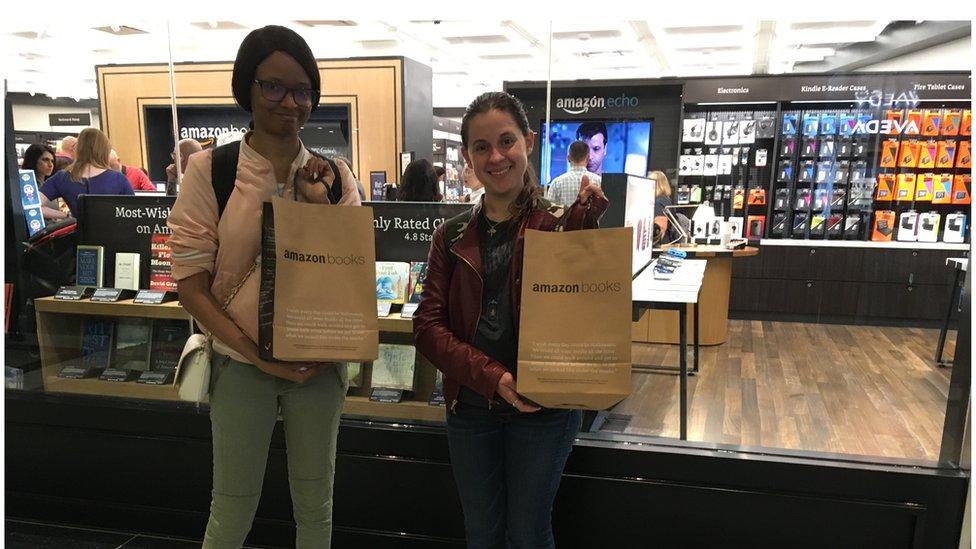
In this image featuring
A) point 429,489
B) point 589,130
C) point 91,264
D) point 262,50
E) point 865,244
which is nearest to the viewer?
point 262,50

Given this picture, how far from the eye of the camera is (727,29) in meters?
8.46

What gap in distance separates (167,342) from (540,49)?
738 centimetres

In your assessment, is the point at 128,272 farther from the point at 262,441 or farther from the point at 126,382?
the point at 262,441

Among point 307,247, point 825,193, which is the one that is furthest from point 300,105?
point 825,193

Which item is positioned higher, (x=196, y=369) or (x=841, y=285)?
(x=196, y=369)

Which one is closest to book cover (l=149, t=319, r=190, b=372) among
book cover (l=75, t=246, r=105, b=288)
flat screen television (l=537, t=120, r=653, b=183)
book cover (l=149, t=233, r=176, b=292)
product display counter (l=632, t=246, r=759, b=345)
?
book cover (l=149, t=233, r=176, b=292)

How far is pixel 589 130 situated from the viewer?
6777mm

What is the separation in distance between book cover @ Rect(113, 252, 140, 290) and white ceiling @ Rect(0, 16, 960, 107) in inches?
73.6

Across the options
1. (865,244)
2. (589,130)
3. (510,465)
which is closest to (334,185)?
(510,465)

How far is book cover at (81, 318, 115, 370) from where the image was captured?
246 cm

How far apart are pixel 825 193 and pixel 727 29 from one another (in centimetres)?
338

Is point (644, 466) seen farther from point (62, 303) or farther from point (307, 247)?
point (62, 303)

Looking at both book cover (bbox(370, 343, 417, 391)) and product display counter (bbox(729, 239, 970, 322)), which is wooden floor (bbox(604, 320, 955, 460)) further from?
book cover (bbox(370, 343, 417, 391))

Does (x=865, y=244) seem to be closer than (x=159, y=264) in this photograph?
No
